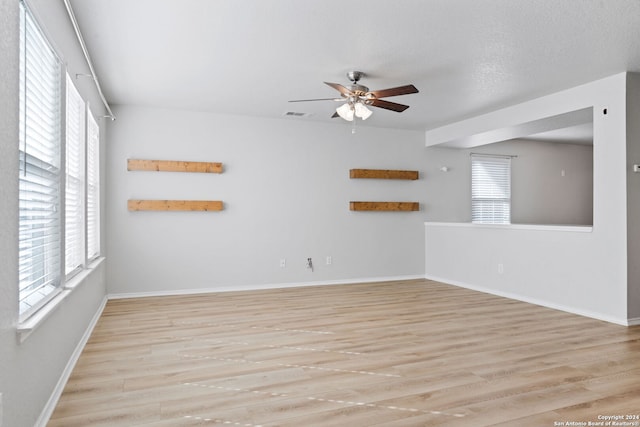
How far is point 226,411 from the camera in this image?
2.35m

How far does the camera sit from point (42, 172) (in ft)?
7.81

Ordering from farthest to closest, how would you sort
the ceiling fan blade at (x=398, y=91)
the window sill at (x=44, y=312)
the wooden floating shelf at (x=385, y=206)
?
1. the wooden floating shelf at (x=385, y=206)
2. the ceiling fan blade at (x=398, y=91)
3. the window sill at (x=44, y=312)

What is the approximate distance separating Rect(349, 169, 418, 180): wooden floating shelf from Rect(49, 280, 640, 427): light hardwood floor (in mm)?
2496

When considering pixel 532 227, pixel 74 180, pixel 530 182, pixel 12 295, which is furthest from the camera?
pixel 530 182

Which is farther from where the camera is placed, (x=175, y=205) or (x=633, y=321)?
(x=175, y=205)

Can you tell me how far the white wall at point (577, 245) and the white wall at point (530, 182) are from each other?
116cm

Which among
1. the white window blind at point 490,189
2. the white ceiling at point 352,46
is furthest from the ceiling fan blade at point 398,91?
the white window blind at point 490,189

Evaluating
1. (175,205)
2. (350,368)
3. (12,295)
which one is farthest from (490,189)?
(12,295)

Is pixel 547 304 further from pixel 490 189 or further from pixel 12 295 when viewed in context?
pixel 12 295

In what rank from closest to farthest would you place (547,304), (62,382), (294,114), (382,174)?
(62,382) → (547,304) → (294,114) → (382,174)

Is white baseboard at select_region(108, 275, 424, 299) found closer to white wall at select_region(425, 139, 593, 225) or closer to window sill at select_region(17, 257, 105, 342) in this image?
white wall at select_region(425, 139, 593, 225)

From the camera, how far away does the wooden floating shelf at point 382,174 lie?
268 inches

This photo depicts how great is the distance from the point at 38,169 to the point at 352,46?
2559 millimetres

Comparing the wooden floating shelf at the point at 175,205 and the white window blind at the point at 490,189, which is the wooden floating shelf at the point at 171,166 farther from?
the white window blind at the point at 490,189
